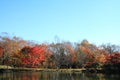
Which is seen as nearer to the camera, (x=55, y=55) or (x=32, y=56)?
(x=32, y=56)

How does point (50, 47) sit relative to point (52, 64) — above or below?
above

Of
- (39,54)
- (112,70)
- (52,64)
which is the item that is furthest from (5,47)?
(112,70)

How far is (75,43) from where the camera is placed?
7181 cm

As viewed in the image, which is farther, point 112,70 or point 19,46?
point 19,46

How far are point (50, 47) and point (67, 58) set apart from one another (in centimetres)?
597

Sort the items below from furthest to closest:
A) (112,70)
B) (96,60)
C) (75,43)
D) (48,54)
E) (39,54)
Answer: (75,43) → (48,54) → (39,54) → (96,60) → (112,70)

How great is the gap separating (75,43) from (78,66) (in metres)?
11.2

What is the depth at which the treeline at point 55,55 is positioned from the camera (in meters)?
52.7

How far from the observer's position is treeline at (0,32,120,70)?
5269 cm

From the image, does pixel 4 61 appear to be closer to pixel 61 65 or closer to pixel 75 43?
pixel 61 65

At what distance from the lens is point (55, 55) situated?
62.8 metres

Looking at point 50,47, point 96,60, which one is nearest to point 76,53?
point 50,47

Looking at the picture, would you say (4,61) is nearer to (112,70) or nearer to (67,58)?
(67,58)

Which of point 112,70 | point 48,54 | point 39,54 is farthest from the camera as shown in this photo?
point 48,54
